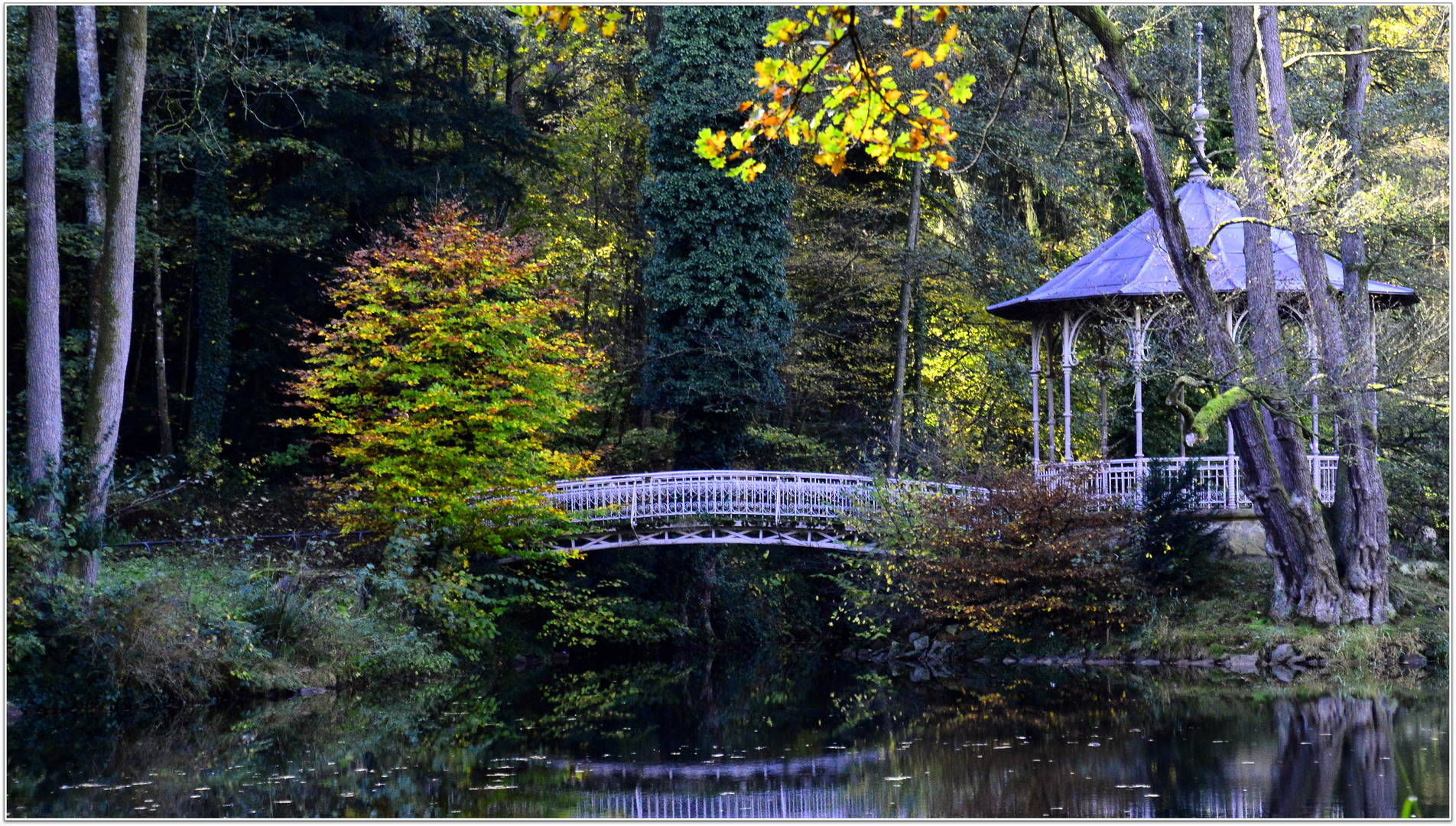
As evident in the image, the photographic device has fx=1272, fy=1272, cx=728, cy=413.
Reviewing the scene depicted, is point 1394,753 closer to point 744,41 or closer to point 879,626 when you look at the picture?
point 879,626

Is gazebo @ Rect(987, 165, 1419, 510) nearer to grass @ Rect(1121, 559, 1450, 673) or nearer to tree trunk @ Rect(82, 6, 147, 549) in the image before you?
grass @ Rect(1121, 559, 1450, 673)

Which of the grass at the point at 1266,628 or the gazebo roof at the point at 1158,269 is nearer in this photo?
the grass at the point at 1266,628

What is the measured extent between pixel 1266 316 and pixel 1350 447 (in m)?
1.94

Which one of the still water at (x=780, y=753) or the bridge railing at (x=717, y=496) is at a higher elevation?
the bridge railing at (x=717, y=496)

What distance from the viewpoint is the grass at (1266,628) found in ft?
46.9

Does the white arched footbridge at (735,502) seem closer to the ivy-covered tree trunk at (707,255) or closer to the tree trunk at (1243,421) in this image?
the ivy-covered tree trunk at (707,255)

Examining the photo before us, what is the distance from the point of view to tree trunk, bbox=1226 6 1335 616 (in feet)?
47.5

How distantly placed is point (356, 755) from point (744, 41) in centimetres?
1395

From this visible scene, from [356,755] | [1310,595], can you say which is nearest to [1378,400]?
[1310,595]

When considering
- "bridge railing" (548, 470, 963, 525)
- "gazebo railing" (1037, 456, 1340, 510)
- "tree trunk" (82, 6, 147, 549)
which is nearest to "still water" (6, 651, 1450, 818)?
"tree trunk" (82, 6, 147, 549)

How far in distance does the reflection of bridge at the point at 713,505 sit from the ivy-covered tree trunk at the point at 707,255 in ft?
6.32

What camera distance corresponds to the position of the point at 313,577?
15422 millimetres

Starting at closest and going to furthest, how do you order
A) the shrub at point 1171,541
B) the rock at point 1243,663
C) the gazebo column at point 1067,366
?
the rock at point 1243,663 < the shrub at point 1171,541 < the gazebo column at point 1067,366

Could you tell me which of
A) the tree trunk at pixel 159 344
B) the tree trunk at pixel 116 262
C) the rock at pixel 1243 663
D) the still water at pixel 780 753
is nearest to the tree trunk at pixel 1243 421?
the rock at pixel 1243 663
